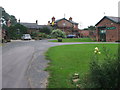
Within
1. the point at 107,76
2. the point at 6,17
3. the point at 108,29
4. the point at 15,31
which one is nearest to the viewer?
the point at 107,76

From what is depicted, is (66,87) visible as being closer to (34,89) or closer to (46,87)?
(46,87)

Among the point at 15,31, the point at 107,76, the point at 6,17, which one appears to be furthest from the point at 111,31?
the point at 107,76

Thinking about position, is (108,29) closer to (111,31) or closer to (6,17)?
(111,31)

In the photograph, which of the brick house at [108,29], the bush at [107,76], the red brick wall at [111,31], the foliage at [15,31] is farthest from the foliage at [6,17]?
the bush at [107,76]

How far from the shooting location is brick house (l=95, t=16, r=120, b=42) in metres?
33.2

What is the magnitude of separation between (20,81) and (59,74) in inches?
67.1

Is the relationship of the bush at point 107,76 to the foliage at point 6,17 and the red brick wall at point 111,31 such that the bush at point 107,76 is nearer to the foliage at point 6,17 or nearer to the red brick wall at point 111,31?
the red brick wall at point 111,31

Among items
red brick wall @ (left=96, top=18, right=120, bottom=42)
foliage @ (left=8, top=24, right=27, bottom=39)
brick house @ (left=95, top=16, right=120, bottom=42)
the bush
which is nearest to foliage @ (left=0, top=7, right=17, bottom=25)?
foliage @ (left=8, top=24, right=27, bottom=39)

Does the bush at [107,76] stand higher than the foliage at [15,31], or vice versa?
the foliage at [15,31]

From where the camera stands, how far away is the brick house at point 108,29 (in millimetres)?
33219

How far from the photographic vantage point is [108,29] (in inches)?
1384

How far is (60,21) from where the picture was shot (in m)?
65.7

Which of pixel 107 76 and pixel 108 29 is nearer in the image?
pixel 107 76

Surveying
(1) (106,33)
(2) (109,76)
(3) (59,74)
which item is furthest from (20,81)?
(1) (106,33)
